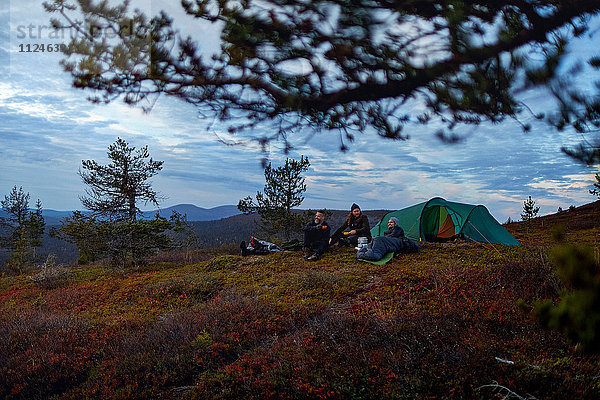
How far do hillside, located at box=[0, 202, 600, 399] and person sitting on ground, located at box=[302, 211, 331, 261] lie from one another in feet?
11.5

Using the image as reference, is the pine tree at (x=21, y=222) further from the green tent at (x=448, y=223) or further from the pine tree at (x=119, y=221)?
the green tent at (x=448, y=223)

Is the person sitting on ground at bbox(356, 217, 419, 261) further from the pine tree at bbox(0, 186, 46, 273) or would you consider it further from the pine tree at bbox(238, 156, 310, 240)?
the pine tree at bbox(0, 186, 46, 273)

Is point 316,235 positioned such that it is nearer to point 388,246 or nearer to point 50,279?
point 388,246

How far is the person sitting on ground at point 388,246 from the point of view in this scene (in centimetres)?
1130

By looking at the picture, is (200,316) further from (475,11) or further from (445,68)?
(475,11)

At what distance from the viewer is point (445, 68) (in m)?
3.94

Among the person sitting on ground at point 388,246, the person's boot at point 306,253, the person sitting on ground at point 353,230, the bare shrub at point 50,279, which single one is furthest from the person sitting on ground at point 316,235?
the bare shrub at point 50,279

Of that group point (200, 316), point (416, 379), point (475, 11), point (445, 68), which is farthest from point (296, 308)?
point (475, 11)

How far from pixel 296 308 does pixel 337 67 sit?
4.63m

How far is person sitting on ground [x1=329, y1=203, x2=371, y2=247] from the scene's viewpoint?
44.7 feet

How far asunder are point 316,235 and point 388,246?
9.91 ft

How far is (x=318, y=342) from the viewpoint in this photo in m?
5.11

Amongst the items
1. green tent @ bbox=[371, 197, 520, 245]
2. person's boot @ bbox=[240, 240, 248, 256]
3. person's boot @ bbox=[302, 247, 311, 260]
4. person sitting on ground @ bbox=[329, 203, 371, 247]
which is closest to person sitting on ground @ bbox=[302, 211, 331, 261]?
person's boot @ bbox=[302, 247, 311, 260]

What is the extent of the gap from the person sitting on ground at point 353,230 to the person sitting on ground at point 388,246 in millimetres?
1200
